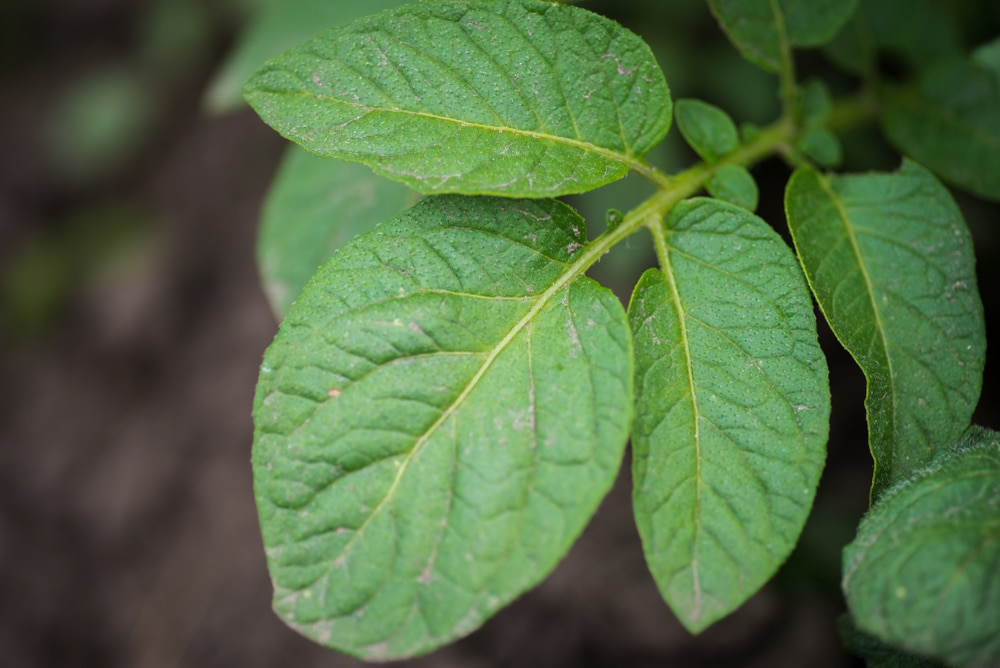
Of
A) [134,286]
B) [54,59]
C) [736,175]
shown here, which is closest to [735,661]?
[736,175]

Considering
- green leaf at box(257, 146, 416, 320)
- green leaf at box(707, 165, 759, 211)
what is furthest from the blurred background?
green leaf at box(707, 165, 759, 211)

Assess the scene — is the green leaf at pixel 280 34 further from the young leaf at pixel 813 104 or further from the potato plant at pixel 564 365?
the young leaf at pixel 813 104

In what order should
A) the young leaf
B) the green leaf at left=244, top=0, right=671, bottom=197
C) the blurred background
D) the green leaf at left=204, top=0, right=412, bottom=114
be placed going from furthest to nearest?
the blurred background < the green leaf at left=204, top=0, right=412, bottom=114 < the young leaf < the green leaf at left=244, top=0, right=671, bottom=197

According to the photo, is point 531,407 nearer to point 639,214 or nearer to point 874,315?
point 639,214

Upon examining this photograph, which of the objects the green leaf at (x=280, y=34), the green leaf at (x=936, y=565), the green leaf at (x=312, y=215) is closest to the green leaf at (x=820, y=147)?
the green leaf at (x=936, y=565)

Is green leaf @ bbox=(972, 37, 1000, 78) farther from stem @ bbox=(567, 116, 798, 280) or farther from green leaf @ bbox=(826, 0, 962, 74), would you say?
stem @ bbox=(567, 116, 798, 280)

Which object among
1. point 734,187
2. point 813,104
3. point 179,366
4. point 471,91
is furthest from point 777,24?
point 179,366
